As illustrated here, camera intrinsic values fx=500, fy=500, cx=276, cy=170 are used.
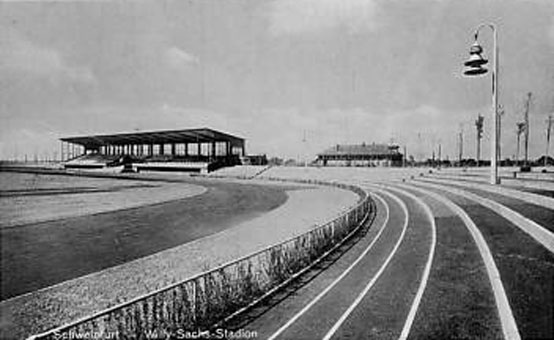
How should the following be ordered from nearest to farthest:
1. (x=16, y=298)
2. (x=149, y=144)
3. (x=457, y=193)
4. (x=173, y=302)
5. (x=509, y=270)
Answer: (x=173, y=302), (x=509, y=270), (x=16, y=298), (x=457, y=193), (x=149, y=144)

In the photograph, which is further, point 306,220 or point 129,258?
point 306,220

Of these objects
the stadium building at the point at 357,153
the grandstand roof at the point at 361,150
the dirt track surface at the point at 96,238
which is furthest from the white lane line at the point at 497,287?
the grandstand roof at the point at 361,150

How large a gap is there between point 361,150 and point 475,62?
100673 mm

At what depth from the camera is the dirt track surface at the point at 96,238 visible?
14969mm

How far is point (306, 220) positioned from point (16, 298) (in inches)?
644

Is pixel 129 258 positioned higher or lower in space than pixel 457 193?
lower

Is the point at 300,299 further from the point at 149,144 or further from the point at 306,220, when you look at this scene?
the point at 149,144

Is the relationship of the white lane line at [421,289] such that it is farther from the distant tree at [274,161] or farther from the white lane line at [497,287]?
the distant tree at [274,161]

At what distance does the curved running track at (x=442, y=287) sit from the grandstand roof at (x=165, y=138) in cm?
6121

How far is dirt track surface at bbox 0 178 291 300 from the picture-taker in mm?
14969

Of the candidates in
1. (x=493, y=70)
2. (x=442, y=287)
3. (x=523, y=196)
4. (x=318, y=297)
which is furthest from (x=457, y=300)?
(x=493, y=70)

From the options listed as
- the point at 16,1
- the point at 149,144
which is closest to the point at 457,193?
the point at 16,1

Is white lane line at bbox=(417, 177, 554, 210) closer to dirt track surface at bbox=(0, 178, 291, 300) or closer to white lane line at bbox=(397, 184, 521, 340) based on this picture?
white lane line at bbox=(397, 184, 521, 340)

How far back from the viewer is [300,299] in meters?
11.3
